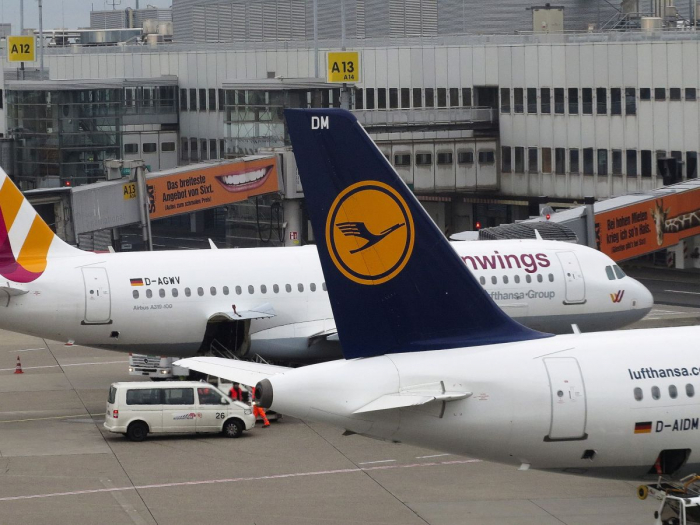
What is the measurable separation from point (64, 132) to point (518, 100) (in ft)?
92.9

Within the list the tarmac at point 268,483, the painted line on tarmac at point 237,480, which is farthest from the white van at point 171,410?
the painted line on tarmac at point 237,480

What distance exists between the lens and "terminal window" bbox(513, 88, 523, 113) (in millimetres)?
77000

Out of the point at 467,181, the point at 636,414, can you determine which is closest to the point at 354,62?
the point at 467,181

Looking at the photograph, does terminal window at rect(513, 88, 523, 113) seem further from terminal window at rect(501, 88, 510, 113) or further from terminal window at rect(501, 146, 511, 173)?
terminal window at rect(501, 146, 511, 173)

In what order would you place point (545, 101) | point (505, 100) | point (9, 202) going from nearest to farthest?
point (9, 202) < point (545, 101) < point (505, 100)

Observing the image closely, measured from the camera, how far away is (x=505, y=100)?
77.8m

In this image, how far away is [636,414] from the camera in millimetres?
21797

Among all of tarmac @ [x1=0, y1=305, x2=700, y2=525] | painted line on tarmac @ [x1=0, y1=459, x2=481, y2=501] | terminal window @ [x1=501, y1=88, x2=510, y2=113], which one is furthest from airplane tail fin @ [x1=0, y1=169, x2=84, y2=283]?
terminal window @ [x1=501, y1=88, x2=510, y2=113]

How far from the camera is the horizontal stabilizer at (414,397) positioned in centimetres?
2025

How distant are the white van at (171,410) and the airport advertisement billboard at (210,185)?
32210 millimetres

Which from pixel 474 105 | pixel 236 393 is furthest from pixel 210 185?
pixel 236 393

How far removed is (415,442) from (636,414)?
3813mm

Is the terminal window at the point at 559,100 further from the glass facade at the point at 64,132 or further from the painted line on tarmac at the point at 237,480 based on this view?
the painted line on tarmac at the point at 237,480

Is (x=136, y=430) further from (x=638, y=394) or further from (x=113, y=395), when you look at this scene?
(x=638, y=394)
